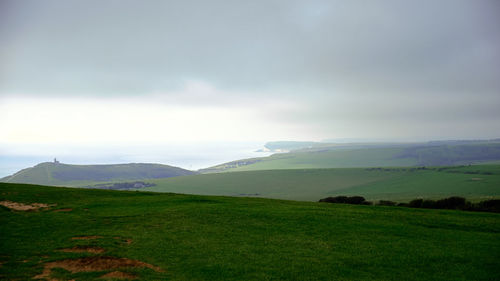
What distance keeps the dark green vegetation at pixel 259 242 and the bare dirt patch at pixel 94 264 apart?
1.04 ft

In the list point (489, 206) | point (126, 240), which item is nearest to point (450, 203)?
point (489, 206)

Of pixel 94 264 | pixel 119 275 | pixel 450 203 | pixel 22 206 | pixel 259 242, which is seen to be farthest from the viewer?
pixel 450 203

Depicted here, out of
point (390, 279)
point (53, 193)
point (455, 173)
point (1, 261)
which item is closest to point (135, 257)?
point (1, 261)

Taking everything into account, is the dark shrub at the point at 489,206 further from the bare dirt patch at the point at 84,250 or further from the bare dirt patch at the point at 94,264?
the bare dirt patch at the point at 84,250

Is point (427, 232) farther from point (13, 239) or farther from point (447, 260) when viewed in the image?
point (13, 239)

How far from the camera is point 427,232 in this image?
21.0 m

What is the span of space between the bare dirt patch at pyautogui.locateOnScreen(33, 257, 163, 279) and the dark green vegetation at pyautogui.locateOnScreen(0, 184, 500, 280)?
1.04ft

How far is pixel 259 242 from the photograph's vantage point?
1797 centimetres

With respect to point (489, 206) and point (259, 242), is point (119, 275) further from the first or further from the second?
point (489, 206)

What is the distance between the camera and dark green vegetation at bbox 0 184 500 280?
13523 millimetres

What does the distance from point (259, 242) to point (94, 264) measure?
9.51 metres

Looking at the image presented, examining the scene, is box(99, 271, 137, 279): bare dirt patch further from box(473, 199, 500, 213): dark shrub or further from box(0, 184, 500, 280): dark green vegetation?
box(473, 199, 500, 213): dark shrub

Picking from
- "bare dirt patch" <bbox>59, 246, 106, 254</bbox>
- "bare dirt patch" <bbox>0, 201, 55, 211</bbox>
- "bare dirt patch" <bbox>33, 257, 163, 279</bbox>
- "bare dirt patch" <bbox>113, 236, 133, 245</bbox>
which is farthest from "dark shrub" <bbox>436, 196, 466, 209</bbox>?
"bare dirt patch" <bbox>0, 201, 55, 211</bbox>

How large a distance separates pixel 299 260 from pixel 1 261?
15.2 m
